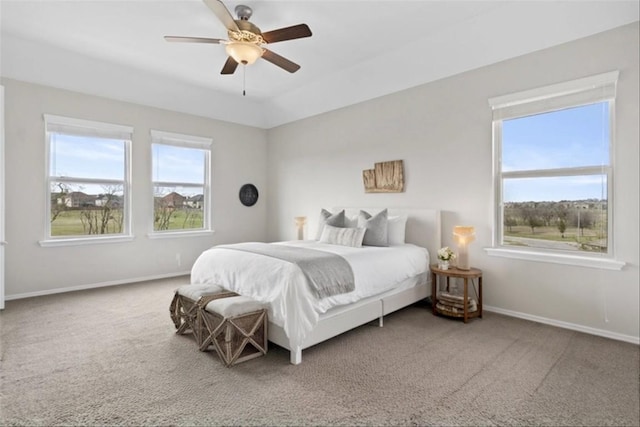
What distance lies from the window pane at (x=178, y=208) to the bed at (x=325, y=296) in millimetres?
2308

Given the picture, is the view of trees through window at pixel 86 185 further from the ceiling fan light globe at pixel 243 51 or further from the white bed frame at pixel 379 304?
the white bed frame at pixel 379 304

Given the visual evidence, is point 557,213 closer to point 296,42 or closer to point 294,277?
point 294,277

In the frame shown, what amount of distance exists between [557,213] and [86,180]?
610 cm

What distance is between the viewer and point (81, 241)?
4.62 metres

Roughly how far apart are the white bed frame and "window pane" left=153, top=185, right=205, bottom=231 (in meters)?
2.81

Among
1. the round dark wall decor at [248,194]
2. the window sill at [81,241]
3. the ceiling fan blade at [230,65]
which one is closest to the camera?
the ceiling fan blade at [230,65]

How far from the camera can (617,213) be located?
297 centimetres

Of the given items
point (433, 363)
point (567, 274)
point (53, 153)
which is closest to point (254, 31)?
point (433, 363)

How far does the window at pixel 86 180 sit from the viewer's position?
175 inches

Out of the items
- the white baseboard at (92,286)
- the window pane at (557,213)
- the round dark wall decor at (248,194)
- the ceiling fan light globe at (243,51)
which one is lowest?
the white baseboard at (92,286)

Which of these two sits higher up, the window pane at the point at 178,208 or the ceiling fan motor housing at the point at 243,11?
the ceiling fan motor housing at the point at 243,11

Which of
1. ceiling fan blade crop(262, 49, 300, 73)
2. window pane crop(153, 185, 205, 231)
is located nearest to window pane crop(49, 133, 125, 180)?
window pane crop(153, 185, 205, 231)

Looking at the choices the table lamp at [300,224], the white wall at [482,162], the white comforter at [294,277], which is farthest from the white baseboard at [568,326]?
the table lamp at [300,224]

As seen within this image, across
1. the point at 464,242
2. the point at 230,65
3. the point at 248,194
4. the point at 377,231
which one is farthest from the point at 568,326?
the point at 248,194
